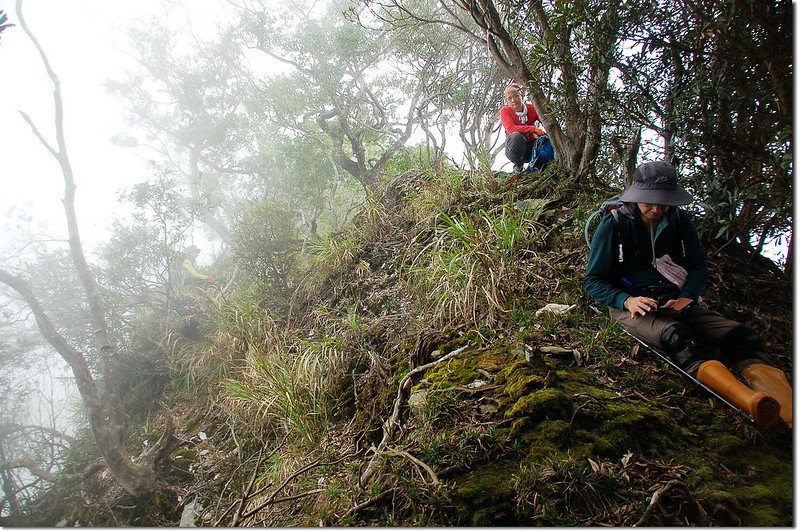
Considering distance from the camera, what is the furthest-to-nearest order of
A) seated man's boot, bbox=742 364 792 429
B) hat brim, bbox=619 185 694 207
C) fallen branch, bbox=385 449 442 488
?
1. hat brim, bbox=619 185 694 207
2. seated man's boot, bbox=742 364 792 429
3. fallen branch, bbox=385 449 442 488

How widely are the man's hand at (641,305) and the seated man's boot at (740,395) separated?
0.34 metres

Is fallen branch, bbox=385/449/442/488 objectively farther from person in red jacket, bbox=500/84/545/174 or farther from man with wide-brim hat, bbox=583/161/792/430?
person in red jacket, bbox=500/84/545/174

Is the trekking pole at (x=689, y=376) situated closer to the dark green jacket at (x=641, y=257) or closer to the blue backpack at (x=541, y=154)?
the dark green jacket at (x=641, y=257)

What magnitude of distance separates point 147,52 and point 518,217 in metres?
14.7

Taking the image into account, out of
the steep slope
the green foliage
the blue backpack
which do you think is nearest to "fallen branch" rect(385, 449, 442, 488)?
the steep slope

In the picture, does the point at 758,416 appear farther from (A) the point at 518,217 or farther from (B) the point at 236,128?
(B) the point at 236,128

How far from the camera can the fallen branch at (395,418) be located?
1657 mm

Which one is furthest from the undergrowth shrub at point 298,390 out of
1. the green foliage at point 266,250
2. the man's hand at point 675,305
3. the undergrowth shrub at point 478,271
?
the man's hand at point 675,305

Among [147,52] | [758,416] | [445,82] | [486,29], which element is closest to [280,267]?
[486,29]

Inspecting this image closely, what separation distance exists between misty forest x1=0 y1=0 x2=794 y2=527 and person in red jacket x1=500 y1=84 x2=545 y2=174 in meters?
0.36

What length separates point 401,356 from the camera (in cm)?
275

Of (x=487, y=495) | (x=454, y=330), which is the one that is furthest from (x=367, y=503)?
(x=454, y=330)

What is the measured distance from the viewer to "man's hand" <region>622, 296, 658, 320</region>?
1971 millimetres

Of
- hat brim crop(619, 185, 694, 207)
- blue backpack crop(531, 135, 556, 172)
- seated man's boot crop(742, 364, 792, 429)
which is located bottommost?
seated man's boot crop(742, 364, 792, 429)
